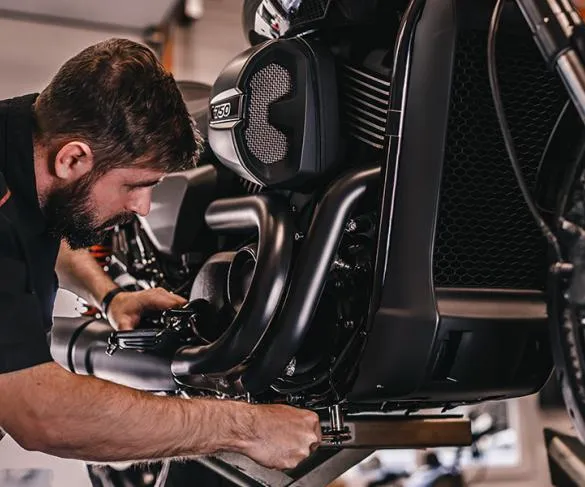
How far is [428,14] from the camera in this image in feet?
3.40

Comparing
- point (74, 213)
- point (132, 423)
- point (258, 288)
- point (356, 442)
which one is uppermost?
point (74, 213)

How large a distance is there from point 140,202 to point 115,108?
17 cm

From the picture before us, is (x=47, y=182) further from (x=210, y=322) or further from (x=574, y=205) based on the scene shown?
(x=574, y=205)

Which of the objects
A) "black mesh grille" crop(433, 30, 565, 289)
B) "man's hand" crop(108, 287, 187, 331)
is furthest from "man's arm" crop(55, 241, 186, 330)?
"black mesh grille" crop(433, 30, 565, 289)

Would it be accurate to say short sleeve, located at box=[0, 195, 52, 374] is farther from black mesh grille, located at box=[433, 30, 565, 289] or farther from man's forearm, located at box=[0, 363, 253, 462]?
black mesh grille, located at box=[433, 30, 565, 289]

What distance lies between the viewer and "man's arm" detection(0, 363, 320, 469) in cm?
109

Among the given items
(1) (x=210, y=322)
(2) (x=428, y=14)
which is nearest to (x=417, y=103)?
(2) (x=428, y=14)

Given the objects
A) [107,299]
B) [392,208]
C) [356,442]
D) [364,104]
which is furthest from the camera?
[107,299]

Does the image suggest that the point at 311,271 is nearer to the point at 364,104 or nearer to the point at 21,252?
the point at 364,104

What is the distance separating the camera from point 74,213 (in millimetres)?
1316

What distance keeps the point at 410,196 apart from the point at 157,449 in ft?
1.58

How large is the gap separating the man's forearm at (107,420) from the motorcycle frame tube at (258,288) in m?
0.10

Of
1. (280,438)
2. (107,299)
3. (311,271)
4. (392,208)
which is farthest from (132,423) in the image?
(107,299)

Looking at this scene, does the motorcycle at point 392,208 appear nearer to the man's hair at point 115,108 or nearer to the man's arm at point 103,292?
the man's hair at point 115,108
